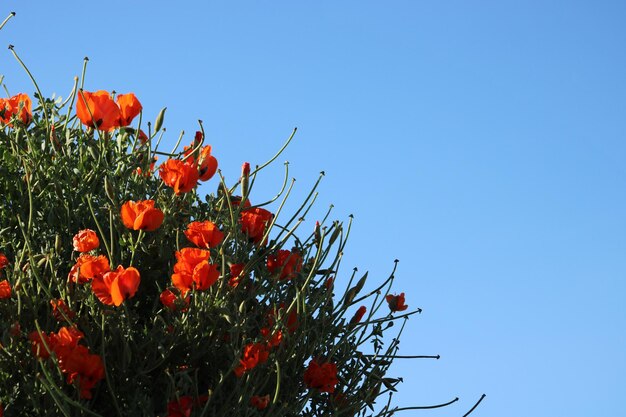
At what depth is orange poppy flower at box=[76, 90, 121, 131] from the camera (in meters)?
2.87

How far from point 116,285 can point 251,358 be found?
1.50ft

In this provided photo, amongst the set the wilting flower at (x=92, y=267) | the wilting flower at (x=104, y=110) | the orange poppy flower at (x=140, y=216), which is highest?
the wilting flower at (x=104, y=110)

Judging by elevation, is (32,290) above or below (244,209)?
below

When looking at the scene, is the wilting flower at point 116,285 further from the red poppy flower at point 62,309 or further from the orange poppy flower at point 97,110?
the orange poppy flower at point 97,110

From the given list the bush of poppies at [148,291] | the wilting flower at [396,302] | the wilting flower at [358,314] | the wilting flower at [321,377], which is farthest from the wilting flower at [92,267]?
the wilting flower at [396,302]

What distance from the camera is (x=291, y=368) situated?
2932 mm

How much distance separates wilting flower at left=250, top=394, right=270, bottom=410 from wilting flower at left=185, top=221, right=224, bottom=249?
491 mm

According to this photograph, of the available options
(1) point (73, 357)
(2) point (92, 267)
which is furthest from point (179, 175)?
(1) point (73, 357)

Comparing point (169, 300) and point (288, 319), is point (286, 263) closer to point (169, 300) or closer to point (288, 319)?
point (288, 319)

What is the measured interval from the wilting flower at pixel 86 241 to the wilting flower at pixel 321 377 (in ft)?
2.67

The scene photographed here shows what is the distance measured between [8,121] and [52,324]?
0.89 meters

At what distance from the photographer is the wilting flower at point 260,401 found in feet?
8.66

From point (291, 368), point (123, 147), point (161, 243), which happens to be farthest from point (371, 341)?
point (123, 147)

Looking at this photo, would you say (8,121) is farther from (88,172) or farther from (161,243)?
(161,243)
